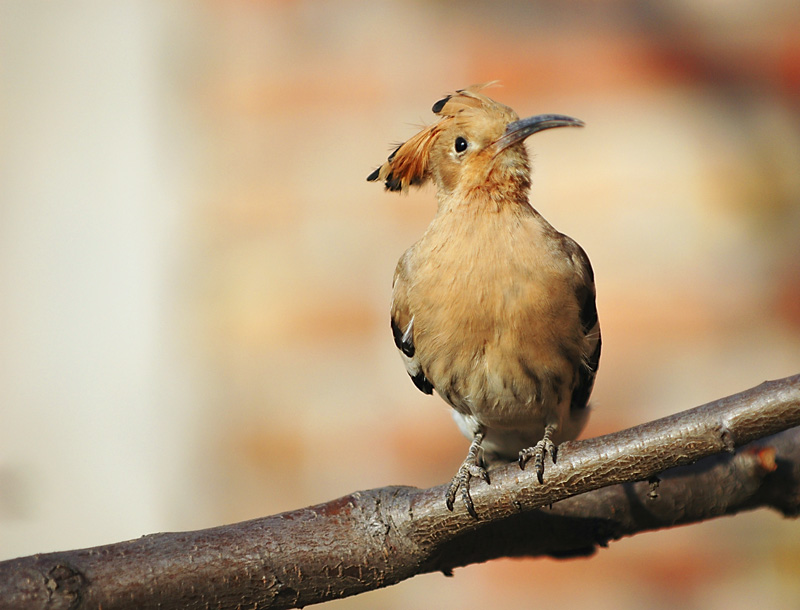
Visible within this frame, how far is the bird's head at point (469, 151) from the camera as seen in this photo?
6.57 feet

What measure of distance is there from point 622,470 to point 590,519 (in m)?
0.54

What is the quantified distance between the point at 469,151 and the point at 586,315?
42 centimetres

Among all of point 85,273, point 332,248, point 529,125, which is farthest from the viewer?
point 85,273

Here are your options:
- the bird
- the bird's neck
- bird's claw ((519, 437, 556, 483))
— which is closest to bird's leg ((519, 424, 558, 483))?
bird's claw ((519, 437, 556, 483))

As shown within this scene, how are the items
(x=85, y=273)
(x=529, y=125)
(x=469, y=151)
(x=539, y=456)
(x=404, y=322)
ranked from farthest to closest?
(x=85, y=273) → (x=404, y=322) → (x=469, y=151) → (x=529, y=125) → (x=539, y=456)

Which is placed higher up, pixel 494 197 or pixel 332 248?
pixel 332 248

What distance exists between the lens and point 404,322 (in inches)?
85.8

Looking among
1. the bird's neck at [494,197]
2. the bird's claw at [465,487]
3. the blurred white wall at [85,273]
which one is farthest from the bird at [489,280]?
the blurred white wall at [85,273]

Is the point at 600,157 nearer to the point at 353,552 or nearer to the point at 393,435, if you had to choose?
the point at 393,435

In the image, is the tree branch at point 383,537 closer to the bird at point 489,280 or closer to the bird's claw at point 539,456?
the bird's claw at point 539,456

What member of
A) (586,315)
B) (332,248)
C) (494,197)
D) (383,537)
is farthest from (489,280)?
(332,248)

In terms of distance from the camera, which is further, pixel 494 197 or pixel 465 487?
pixel 494 197

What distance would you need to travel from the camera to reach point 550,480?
1.56 metres

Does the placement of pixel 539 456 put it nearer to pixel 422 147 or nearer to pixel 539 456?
pixel 539 456
